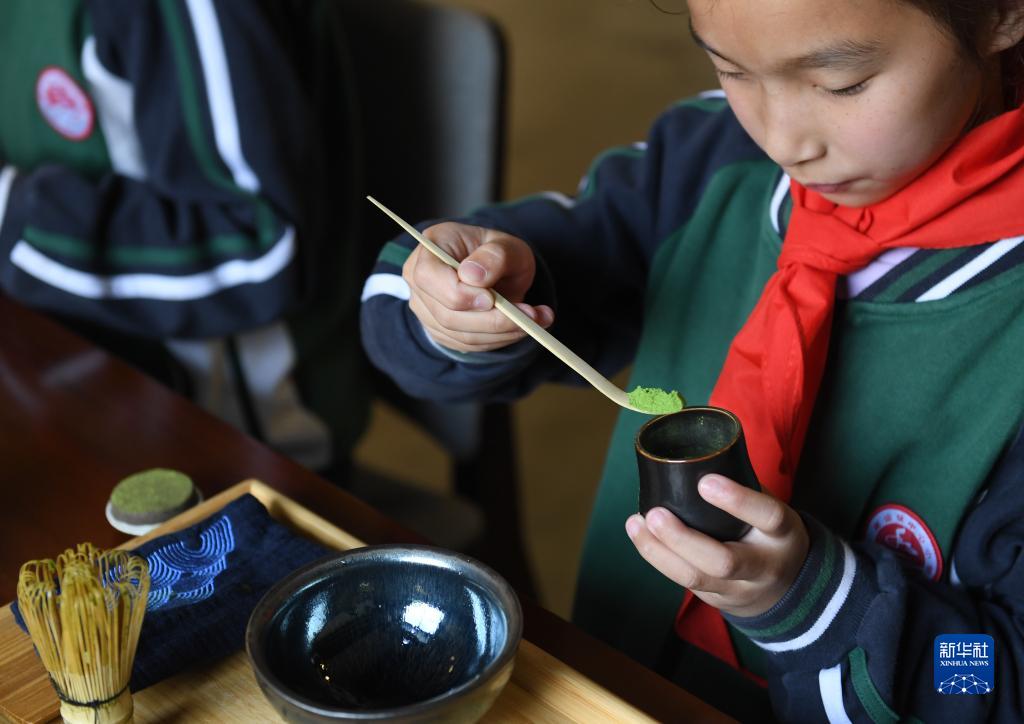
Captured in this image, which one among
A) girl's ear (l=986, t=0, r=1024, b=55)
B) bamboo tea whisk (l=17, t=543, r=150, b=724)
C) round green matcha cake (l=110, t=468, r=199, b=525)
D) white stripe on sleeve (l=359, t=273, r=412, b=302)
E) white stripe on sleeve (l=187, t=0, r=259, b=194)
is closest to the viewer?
bamboo tea whisk (l=17, t=543, r=150, b=724)

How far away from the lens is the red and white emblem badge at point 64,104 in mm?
1294

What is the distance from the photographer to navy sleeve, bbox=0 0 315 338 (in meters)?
1.21

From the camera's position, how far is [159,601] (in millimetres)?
706

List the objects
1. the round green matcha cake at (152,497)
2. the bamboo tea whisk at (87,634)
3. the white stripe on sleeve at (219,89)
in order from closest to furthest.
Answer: the bamboo tea whisk at (87,634) < the round green matcha cake at (152,497) < the white stripe on sleeve at (219,89)

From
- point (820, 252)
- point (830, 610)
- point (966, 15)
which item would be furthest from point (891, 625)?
point (966, 15)

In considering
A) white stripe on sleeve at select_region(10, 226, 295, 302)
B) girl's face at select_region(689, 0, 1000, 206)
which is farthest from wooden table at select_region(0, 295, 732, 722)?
girl's face at select_region(689, 0, 1000, 206)

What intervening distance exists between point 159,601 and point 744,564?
0.34 m

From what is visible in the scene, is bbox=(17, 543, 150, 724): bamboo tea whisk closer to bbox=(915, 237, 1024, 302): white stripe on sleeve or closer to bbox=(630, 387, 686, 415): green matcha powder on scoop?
bbox=(630, 387, 686, 415): green matcha powder on scoop

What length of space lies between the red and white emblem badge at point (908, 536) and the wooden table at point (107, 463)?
229mm

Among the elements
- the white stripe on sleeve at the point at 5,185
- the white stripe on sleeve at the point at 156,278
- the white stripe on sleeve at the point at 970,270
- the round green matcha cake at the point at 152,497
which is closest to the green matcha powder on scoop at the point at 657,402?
the white stripe on sleeve at the point at 970,270

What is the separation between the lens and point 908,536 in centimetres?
83

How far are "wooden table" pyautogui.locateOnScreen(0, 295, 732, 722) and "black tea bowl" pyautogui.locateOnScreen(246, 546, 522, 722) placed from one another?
0.09 metres

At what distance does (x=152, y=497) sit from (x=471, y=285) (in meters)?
0.27

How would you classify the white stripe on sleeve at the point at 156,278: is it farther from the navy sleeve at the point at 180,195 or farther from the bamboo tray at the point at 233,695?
the bamboo tray at the point at 233,695
